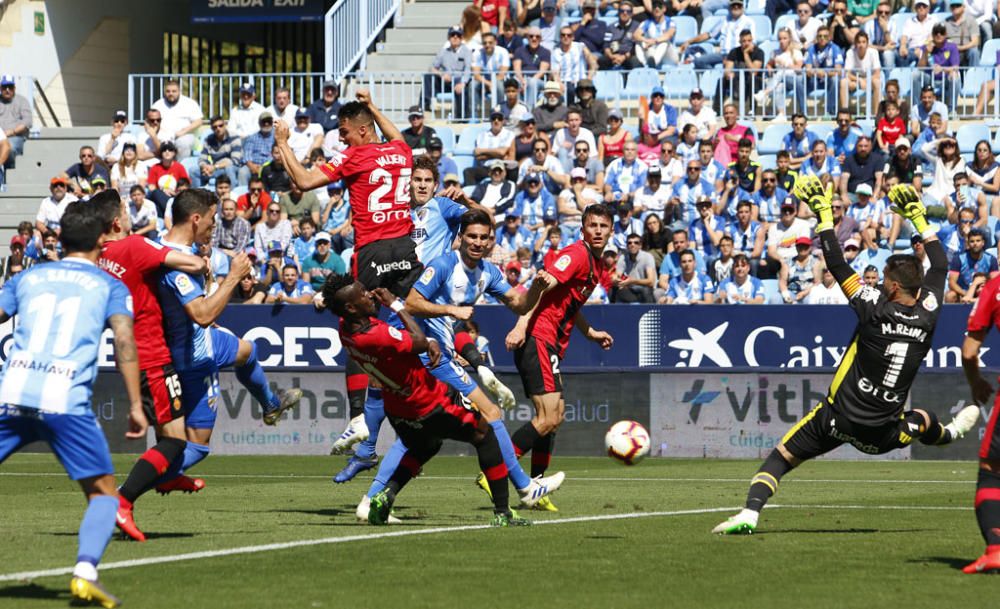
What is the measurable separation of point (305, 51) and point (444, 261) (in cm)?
2629

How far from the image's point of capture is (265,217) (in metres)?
25.9

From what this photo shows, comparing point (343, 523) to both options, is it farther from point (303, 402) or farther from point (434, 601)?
point (303, 402)

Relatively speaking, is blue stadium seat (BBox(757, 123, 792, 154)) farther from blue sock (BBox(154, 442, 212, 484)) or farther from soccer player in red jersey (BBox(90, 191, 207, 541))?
soccer player in red jersey (BBox(90, 191, 207, 541))

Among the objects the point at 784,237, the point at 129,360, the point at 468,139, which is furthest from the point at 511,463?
the point at 468,139

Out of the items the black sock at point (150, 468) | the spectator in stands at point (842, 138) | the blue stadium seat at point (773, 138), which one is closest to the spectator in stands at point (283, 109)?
the blue stadium seat at point (773, 138)

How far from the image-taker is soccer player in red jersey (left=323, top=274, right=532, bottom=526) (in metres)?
10.6

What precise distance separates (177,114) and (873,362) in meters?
20.6

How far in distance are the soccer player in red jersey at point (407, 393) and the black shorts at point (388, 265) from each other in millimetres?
1557

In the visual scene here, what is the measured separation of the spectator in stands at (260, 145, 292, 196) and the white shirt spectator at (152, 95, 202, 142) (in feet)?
10.0

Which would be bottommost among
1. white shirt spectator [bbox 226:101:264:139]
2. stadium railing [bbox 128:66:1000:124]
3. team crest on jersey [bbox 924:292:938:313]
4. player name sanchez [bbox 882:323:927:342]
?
player name sanchez [bbox 882:323:927:342]

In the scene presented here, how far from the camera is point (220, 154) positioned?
28188mm

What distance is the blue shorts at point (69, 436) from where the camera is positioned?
7688 millimetres

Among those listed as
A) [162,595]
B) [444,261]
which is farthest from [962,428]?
[162,595]

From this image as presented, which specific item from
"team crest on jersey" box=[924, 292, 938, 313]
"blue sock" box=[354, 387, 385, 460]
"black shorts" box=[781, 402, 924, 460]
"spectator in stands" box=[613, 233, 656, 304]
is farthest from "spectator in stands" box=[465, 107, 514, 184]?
"team crest on jersey" box=[924, 292, 938, 313]
